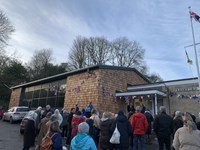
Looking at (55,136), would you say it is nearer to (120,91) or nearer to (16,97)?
(120,91)

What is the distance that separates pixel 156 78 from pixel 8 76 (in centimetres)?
3096

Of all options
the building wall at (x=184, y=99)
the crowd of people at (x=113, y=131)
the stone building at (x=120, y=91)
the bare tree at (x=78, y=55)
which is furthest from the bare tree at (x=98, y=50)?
the crowd of people at (x=113, y=131)

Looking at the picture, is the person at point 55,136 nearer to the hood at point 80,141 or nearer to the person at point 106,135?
the hood at point 80,141

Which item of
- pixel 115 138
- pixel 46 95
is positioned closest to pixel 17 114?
pixel 46 95

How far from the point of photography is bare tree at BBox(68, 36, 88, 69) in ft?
126

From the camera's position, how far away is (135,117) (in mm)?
7203

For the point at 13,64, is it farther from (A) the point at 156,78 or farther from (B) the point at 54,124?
(B) the point at 54,124

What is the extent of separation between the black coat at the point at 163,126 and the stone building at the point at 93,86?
7.00 m

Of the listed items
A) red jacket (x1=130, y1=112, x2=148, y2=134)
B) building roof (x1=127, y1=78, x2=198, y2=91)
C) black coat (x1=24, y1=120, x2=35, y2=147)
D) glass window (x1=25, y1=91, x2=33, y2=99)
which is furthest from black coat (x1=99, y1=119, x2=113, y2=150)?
glass window (x1=25, y1=91, x2=33, y2=99)

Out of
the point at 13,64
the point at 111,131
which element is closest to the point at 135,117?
the point at 111,131

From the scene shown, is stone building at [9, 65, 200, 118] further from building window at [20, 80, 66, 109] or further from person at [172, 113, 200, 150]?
person at [172, 113, 200, 150]

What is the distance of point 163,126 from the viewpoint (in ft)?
21.7

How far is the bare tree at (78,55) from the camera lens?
126ft

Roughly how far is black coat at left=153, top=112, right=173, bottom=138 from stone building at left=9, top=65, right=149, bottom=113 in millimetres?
7003
